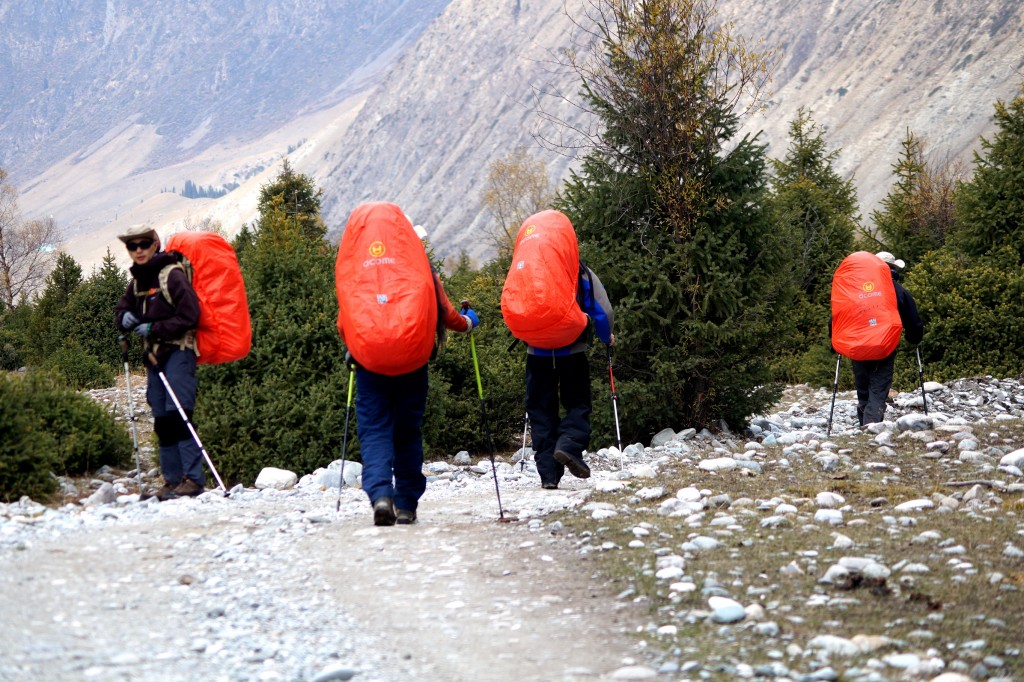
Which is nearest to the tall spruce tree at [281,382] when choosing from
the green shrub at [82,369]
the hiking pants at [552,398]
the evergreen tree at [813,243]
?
the hiking pants at [552,398]

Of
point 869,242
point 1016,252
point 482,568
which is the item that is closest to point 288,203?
point 869,242

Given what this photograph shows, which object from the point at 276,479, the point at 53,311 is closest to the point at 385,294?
the point at 276,479

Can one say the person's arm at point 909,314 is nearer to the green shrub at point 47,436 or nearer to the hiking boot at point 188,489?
the hiking boot at point 188,489

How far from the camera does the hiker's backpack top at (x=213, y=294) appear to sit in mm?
9836

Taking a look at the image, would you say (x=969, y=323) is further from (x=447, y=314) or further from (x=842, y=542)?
(x=842, y=542)

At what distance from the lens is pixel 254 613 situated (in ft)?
16.8

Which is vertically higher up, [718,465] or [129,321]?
[129,321]

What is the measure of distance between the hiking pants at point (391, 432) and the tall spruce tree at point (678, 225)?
5369 mm

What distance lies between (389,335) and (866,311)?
8.46 meters

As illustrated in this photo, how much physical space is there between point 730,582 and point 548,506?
121 inches

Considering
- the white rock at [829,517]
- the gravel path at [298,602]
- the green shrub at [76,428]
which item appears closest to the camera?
the gravel path at [298,602]

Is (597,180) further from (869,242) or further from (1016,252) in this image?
(869,242)

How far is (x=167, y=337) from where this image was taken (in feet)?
31.4

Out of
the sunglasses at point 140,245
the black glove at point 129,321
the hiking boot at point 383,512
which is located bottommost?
the hiking boot at point 383,512
